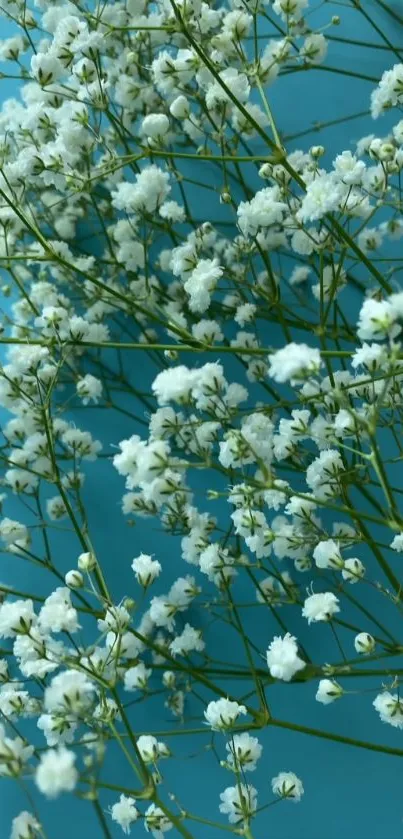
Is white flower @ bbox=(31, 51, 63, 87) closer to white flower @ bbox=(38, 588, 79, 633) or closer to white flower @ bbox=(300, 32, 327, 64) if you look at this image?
white flower @ bbox=(300, 32, 327, 64)

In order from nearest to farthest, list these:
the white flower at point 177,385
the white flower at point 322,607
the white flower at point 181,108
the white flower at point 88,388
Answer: the white flower at point 177,385
the white flower at point 322,607
the white flower at point 181,108
the white flower at point 88,388

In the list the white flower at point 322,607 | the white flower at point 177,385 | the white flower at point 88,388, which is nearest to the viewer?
the white flower at point 177,385

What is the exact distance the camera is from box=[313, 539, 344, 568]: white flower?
77 centimetres

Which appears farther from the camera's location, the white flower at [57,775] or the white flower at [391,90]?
the white flower at [391,90]

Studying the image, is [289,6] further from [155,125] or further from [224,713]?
[224,713]

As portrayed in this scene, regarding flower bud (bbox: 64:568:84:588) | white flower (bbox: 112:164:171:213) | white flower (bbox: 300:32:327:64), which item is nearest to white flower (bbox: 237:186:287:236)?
white flower (bbox: 112:164:171:213)

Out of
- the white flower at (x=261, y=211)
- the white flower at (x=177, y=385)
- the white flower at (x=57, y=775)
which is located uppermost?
the white flower at (x=261, y=211)

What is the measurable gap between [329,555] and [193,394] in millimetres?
184

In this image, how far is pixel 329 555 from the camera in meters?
0.78

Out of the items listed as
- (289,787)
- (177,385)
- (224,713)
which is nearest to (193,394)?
(177,385)

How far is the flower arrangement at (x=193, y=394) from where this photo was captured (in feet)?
2.37

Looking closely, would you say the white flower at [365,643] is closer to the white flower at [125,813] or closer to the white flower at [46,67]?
the white flower at [125,813]

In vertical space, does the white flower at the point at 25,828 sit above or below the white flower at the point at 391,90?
below

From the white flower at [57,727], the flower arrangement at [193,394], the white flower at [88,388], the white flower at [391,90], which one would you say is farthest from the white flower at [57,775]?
the white flower at [391,90]
